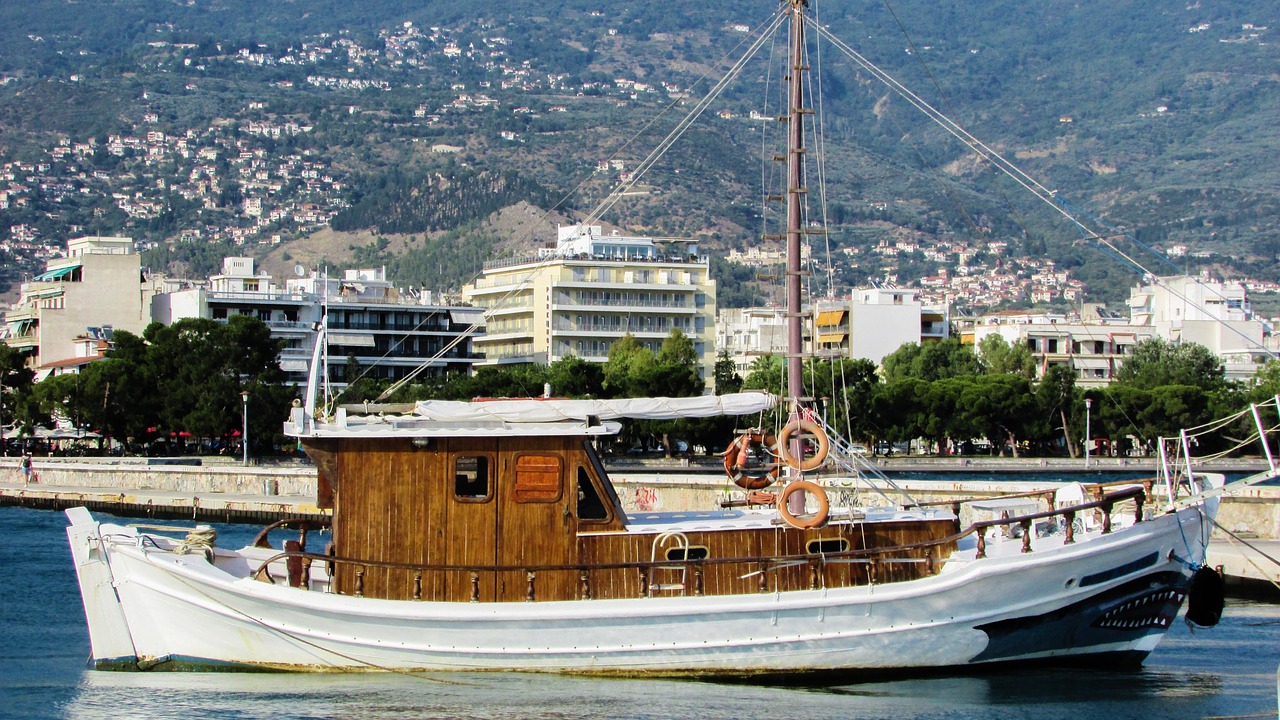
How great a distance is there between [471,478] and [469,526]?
→ 678mm

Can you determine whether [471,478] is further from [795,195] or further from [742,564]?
[795,195]

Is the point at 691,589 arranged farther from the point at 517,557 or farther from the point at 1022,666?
the point at 1022,666

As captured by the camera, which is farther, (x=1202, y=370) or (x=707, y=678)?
(x=1202, y=370)

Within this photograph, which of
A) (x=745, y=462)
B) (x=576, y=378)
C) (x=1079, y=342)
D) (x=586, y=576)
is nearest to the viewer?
(x=586, y=576)

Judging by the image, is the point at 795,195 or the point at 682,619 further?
the point at 795,195

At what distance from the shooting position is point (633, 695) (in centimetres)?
2183

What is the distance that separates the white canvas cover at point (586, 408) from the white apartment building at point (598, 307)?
310 ft

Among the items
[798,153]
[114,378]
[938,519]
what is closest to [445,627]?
[938,519]

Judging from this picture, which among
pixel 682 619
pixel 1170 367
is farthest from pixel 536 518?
pixel 1170 367

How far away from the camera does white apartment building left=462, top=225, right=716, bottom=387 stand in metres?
120

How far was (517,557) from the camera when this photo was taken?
74.3ft

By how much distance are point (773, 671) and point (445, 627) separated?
14.6ft

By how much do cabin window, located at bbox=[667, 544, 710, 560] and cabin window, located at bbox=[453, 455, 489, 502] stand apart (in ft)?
8.64

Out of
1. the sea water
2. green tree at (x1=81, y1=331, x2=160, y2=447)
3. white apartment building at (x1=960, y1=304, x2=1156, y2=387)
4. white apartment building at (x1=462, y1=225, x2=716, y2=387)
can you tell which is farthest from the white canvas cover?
white apartment building at (x1=960, y1=304, x2=1156, y2=387)
